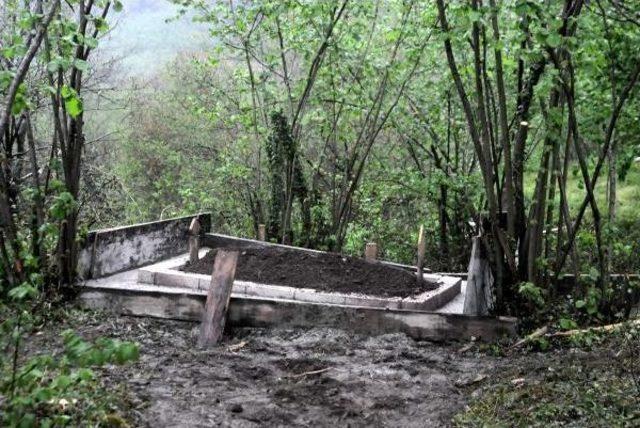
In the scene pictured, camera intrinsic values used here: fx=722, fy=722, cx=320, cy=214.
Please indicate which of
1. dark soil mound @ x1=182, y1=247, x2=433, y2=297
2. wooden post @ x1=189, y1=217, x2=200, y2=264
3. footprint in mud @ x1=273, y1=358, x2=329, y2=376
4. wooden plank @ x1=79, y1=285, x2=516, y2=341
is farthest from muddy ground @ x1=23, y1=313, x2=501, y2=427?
wooden post @ x1=189, y1=217, x2=200, y2=264

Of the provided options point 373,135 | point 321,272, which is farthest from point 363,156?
point 321,272

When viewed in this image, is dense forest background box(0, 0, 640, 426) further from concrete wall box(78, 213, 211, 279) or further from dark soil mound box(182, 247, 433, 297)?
dark soil mound box(182, 247, 433, 297)

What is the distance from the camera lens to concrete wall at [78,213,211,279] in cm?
814

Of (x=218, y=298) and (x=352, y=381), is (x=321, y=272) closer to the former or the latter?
(x=218, y=298)


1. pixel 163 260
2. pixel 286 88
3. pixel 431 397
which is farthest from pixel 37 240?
pixel 286 88

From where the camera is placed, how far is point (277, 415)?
184 inches

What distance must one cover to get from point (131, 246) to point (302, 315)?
3.16 m

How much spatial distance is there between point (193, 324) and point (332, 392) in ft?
7.28

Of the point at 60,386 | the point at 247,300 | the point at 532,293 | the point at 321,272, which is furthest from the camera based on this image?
the point at 321,272

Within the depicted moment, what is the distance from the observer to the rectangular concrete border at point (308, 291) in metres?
7.28

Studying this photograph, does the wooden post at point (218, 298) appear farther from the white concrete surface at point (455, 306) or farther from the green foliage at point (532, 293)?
the green foliage at point (532, 293)

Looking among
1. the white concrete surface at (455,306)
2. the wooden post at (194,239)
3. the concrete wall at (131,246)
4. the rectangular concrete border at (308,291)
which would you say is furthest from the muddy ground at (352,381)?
the wooden post at (194,239)

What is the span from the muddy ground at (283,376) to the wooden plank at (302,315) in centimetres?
11

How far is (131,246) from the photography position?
29.4 ft
